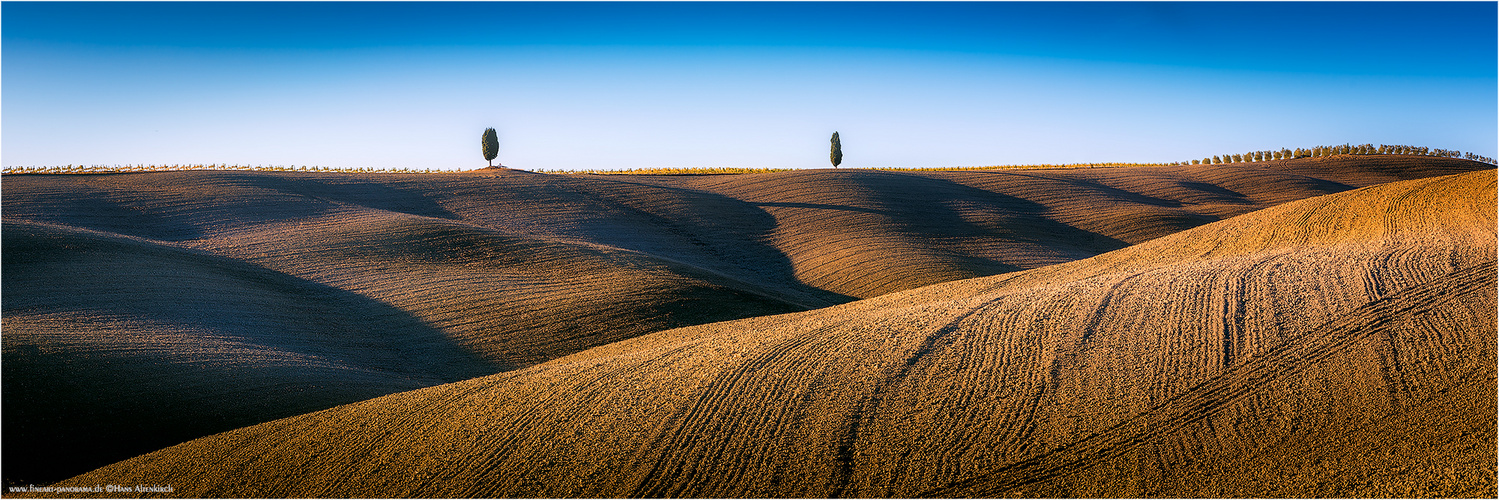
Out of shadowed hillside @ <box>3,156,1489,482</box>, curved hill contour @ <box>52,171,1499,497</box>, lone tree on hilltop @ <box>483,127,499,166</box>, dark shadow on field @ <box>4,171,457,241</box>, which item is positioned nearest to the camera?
curved hill contour @ <box>52,171,1499,497</box>

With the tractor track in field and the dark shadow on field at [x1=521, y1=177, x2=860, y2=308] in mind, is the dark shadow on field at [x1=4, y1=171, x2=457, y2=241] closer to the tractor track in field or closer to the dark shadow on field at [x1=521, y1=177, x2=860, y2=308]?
the dark shadow on field at [x1=521, y1=177, x2=860, y2=308]

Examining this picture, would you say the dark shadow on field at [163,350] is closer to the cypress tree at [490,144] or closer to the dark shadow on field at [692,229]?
the dark shadow on field at [692,229]

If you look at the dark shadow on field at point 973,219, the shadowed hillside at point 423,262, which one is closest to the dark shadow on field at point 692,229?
the shadowed hillside at point 423,262

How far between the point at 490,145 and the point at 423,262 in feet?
68.1

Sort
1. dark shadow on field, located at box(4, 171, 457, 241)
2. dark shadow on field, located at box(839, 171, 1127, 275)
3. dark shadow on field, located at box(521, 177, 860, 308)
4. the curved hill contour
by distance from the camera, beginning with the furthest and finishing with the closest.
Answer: dark shadow on field, located at box(839, 171, 1127, 275) → dark shadow on field, located at box(521, 177, 860, 308) → dark shadow on field, located at box(4, 171, 457, 241) → the curved hill contour

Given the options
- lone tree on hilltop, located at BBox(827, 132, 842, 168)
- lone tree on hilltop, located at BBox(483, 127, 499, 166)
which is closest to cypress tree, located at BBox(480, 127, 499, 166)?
lone tree on hilltop, located at BBox(483, 127, 499, 166)

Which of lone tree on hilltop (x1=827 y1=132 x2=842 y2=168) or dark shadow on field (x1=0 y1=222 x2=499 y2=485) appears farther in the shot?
lone tree on hilltop (x1=827 y1=132 x2=842 y2=168)

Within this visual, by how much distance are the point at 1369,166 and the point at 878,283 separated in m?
38.0

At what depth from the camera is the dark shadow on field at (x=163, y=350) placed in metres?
9.49

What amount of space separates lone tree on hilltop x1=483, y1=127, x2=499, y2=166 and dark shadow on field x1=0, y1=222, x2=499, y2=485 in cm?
2127

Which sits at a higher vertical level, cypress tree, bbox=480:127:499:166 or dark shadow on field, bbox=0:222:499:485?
cypress tree, bbox=480:127:499:166

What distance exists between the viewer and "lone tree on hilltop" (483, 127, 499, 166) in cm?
3906

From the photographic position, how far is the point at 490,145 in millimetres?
39062

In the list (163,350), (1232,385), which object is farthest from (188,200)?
(1232,385)
